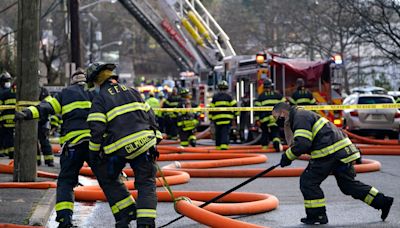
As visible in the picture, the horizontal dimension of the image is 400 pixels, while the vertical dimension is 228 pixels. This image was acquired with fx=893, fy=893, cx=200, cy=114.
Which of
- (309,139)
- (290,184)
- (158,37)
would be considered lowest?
(290,184)

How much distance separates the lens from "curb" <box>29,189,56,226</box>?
8.35m

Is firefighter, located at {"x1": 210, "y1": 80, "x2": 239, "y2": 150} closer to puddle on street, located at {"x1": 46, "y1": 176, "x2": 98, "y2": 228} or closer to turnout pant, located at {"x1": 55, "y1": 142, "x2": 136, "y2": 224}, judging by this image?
puddle on street, located at {"x1": 46, "y1": 176, "x2": 98, "y2": 228}

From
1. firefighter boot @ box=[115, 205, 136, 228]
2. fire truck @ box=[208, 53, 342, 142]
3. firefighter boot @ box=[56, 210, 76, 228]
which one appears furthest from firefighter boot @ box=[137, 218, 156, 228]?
fire truck @ box=[208, 53, 342, 142]

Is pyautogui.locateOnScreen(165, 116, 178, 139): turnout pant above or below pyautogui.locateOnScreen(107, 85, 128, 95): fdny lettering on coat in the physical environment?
below

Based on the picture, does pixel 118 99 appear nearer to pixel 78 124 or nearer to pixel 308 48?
pixel 78 124

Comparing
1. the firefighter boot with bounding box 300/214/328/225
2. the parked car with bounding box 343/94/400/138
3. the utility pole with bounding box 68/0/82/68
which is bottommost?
the firefighter boot with bounding box 300/214/328/225

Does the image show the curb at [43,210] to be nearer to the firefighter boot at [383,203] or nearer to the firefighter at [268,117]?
the firefighter boot at [383,203]

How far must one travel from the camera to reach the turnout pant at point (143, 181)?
7.50 meters

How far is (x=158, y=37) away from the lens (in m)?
29.2

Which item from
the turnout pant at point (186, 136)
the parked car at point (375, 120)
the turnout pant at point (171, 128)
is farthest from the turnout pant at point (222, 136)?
the turnout pant at point (171, 128)

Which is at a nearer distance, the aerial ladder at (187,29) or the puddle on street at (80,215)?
the puddle on street at (80,215)

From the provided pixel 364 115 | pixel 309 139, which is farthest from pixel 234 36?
pixel 309 139

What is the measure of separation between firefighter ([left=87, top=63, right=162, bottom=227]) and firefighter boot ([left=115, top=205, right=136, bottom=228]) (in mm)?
14

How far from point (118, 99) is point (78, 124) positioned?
1.23 meters
